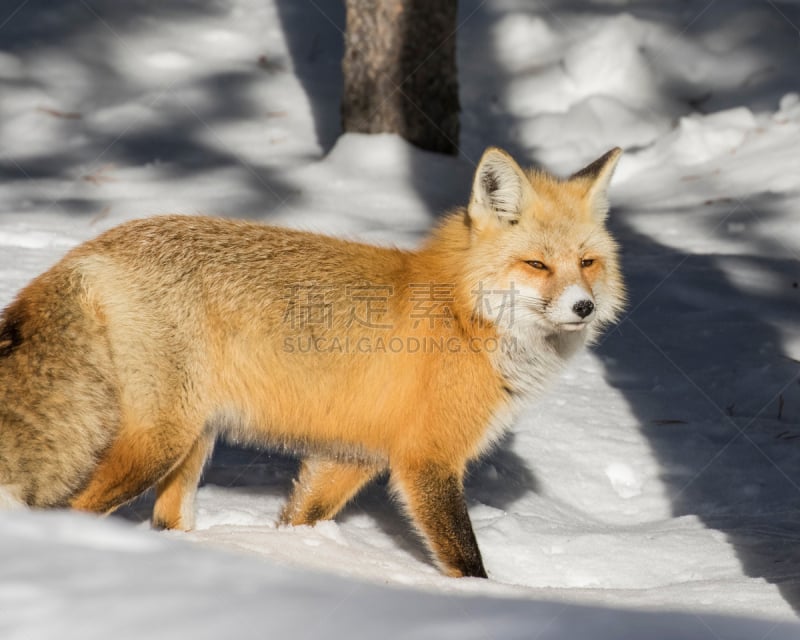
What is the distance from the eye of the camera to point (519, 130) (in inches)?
326

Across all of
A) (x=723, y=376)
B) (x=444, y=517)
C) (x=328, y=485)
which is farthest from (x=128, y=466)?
(x=723, y=376)

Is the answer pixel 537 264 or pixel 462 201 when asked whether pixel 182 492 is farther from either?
pixel 462 201

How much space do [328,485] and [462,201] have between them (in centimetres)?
367

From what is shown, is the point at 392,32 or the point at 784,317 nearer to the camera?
the point at 784,317

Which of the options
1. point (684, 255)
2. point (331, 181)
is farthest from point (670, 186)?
point (331, 181)

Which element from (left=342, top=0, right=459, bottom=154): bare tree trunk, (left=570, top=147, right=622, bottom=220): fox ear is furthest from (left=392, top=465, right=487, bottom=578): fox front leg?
(left=342, top=0, right=459, bottom=154): bare tree trunk

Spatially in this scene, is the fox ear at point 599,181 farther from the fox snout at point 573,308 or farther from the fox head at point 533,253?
the fox snout at point 573,308

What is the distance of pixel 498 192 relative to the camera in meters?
3.37

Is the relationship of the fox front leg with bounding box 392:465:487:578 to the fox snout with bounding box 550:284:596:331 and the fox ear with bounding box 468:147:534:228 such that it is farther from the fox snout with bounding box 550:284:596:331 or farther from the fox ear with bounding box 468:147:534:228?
the fox ear with bounding box 468:147:534:228

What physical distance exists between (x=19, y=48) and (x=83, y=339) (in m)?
6.55

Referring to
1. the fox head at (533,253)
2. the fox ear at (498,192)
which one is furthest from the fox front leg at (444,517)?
the fox ear at (498,192)

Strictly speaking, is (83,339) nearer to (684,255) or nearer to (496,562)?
(496,562)

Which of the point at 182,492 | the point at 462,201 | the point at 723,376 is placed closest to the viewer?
the point at 182,492

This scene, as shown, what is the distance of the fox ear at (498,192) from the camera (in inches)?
130
